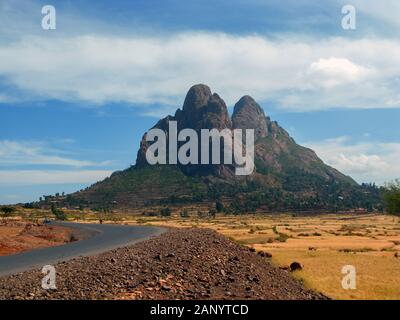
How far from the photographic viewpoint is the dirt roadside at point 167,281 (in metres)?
21.6

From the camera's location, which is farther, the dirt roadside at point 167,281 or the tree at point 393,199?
the tree at point 393,199

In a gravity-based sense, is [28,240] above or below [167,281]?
below

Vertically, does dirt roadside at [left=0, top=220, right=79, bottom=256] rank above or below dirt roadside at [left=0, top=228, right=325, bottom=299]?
below

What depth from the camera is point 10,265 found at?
38.0 metres

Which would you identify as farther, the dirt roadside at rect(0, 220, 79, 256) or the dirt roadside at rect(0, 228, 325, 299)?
the dirt roadside at rect(0, 220, 79, 256)

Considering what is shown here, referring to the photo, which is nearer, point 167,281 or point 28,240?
point 167,281

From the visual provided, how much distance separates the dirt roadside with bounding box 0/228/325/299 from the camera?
70.8ft

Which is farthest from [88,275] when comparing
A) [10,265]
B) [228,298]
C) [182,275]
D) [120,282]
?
[10,265]

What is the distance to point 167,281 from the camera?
23.4 metres

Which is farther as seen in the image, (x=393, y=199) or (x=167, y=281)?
(x=393, y=199)

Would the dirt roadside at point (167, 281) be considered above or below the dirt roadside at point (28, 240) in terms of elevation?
above

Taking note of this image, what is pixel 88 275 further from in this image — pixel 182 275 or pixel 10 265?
pixel 10 265

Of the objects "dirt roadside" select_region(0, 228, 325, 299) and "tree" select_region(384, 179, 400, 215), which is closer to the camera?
"dirt roadside" select_region(0, 228, 325, 299)

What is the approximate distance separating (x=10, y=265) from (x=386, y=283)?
84.5ft
